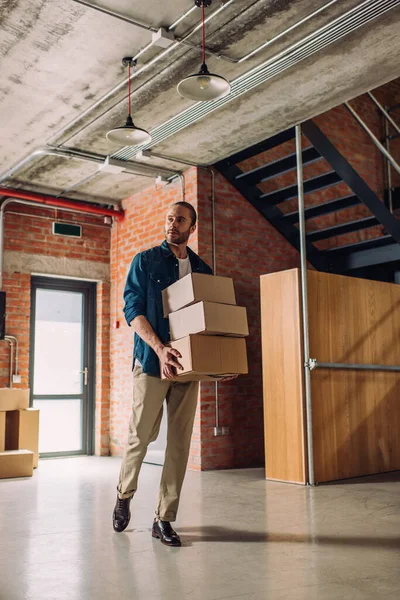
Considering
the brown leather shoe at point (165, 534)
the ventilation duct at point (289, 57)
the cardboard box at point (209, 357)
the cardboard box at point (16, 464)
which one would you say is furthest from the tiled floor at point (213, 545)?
the ventilation duct at point (289, 57)

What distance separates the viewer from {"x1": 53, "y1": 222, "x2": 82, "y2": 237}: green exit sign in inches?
286

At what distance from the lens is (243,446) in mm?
6285

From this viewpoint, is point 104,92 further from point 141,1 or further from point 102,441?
point 102,441

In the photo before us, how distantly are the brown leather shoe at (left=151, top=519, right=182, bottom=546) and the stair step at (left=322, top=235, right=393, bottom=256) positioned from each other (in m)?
3.81

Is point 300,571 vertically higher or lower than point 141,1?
lower

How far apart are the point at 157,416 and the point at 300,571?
103cm

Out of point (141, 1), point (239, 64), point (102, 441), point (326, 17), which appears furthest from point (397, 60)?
point (102, 441)

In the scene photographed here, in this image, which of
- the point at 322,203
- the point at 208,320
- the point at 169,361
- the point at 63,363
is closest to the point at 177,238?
the point at 208,320

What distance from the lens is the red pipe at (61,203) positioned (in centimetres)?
685

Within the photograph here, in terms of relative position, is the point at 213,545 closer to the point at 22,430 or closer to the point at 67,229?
the point at 22,430

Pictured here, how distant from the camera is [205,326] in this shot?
9.50ft

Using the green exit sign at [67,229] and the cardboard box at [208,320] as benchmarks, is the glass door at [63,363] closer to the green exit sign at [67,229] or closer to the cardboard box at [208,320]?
the green exit sign at [67,229]

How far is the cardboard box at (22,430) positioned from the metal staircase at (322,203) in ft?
Answer: 10.5

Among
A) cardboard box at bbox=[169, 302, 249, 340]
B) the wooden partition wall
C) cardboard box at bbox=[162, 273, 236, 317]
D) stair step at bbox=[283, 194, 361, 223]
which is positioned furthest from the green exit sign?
cardboard box at bbox=[169, 302, 249, 340]
